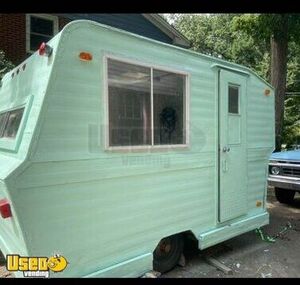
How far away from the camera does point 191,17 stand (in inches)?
1480

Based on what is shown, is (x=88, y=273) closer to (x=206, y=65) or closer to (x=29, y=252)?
(x=29, y=252)

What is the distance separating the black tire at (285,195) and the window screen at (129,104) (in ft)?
18.0

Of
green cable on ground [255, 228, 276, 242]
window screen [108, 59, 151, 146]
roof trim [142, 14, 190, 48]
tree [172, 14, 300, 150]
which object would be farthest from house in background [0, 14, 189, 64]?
green cable on ground [255, 228, 276, 242]

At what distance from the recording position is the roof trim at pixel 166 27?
14.0 m

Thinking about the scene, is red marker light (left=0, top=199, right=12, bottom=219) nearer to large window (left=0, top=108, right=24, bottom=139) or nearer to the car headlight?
large window (left=0, top=108, right=24, bottom=139)

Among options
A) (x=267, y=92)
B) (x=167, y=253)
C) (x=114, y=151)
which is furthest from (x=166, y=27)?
(x=114, y=151)

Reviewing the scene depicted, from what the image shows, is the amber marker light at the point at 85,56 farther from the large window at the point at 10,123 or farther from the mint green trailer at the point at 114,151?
the large window at the point at 10,123

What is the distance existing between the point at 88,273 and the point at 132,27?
36.7 feet

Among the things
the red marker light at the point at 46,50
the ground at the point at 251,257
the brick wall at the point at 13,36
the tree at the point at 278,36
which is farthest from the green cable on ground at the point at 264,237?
the brick wall at the point at 13,36

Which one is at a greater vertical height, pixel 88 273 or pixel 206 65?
pixel 206 65

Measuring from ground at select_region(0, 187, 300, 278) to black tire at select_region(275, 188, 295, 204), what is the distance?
1752 millimetres

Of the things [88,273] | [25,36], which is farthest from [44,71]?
[25,36]

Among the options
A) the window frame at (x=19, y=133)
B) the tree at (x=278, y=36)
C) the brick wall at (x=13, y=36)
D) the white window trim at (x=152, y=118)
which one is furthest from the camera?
the tree at (x=278, y=36)

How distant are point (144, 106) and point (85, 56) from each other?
Answer: 0.92m
